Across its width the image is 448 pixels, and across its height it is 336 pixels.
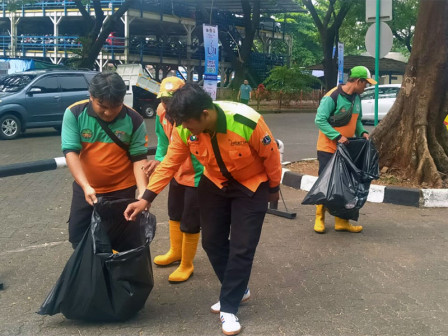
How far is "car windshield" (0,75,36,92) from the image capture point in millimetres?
13077

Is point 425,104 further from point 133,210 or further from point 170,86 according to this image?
point 133,210

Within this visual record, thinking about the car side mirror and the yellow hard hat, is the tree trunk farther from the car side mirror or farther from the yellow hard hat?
the car side mirror

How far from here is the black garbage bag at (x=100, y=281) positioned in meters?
3.10

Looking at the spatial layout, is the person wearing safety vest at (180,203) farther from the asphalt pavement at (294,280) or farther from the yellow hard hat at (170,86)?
the asphalt pavement at (294,280)

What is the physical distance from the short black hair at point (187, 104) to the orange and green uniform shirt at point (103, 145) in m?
0.73

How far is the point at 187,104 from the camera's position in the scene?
2896 mm

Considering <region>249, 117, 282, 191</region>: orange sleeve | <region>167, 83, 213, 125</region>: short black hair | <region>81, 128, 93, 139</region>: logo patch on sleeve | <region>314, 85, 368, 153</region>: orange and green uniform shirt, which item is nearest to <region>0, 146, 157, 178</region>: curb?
<region>81, 128, 93, 139</region>: logo patch on sleeve

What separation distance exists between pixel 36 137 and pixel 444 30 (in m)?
10.0

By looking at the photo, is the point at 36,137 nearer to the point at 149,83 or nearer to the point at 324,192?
the point at 149,83

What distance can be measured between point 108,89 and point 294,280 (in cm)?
206

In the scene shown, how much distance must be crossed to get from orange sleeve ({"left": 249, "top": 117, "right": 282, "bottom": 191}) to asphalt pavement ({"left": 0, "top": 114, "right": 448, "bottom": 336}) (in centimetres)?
95

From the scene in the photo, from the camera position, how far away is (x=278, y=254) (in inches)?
189

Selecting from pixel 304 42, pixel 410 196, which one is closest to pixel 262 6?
pixel 304 42

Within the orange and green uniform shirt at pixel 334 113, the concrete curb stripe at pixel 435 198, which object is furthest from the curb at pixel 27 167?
the concrete curb stripe at pixel 435 198
